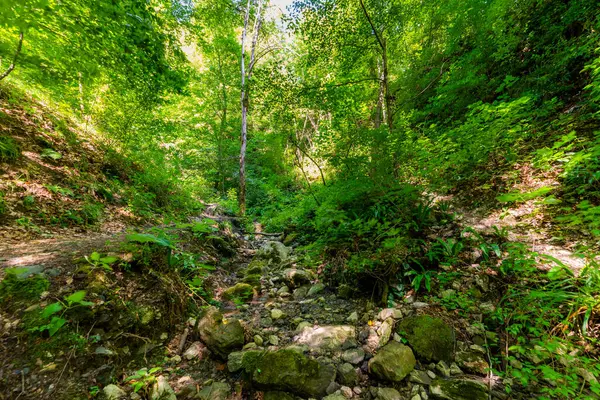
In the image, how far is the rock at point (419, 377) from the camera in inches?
72.2

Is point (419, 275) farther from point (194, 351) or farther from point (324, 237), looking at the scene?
point (194, 351)

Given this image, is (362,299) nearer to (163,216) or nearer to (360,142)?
(360,142)

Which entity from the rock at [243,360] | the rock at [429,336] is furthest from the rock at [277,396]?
the rock at [429,336]

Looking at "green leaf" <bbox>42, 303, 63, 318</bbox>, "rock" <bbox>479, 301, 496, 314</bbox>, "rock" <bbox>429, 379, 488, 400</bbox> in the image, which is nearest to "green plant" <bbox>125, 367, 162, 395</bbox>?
"green leaf" <bbox>42, 303, 63, 318</bbox>

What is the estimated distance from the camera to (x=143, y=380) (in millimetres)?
1809

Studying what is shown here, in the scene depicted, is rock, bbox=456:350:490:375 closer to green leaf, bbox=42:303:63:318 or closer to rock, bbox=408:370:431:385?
rock, bbox=408:370:431:385

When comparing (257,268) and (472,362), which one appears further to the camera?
(257,268)

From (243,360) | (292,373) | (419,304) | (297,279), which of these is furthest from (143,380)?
(419,304)

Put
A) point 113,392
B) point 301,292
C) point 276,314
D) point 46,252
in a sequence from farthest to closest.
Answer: point 301,292 → point 276,314 → point 46,252 → point 113,392

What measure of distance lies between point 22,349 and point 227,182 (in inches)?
515

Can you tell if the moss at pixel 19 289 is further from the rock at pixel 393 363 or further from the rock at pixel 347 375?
the rock at pixel 393 363

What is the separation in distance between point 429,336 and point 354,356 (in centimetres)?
75

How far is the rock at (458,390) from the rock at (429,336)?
0.26 m

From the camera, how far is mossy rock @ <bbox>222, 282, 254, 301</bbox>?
3.40m
